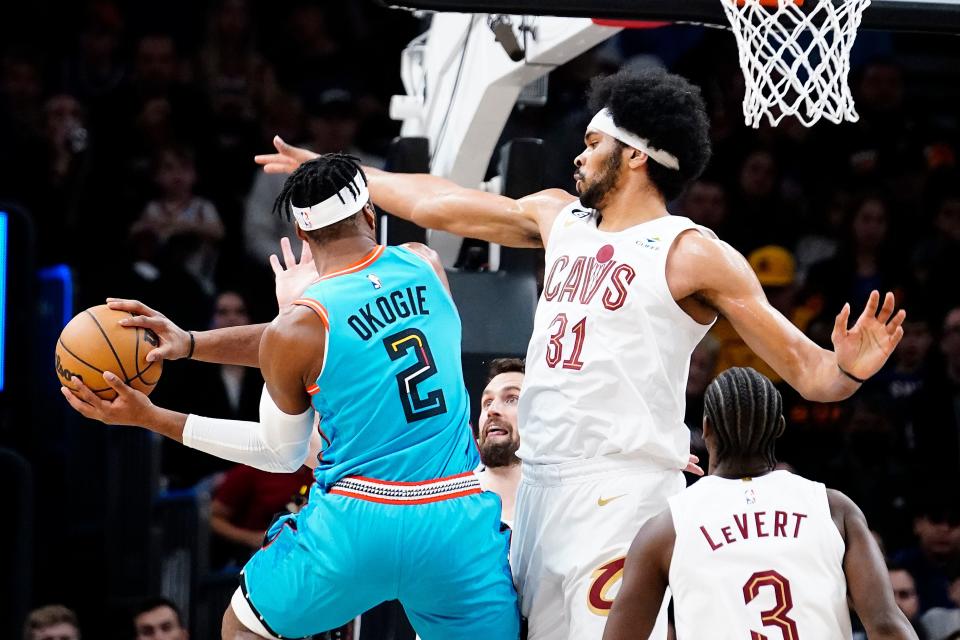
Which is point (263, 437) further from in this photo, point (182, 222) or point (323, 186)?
point (182, 222)

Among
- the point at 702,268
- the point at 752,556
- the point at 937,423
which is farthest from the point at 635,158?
the point at 937,423

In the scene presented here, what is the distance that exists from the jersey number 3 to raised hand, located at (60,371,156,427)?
0.79 m

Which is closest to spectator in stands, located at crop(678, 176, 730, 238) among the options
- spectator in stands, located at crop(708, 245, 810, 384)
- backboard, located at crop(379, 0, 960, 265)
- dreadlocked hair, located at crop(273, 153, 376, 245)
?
spectator in stands, located at crop(708, 245, 810, 384)

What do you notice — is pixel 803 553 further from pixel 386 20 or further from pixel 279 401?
pixel 386 20

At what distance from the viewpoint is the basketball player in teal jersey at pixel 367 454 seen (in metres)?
4.25

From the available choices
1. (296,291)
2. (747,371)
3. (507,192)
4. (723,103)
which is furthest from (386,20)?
(747,371)

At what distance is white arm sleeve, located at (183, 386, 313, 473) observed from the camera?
4414 millimetres

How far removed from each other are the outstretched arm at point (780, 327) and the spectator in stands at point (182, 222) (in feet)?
18.0

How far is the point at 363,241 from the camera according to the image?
14.9ft

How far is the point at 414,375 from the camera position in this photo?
432cm

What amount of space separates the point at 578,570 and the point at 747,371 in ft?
2.55

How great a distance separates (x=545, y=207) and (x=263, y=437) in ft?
4.24

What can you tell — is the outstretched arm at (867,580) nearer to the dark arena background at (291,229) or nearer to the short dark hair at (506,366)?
the short dark hair at (506,366)

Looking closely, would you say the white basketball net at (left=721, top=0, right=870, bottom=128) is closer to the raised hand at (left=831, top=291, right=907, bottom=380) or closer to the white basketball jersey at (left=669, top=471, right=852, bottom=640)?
the raised hand at (left=831, top=291, right=907, bottom=380)
